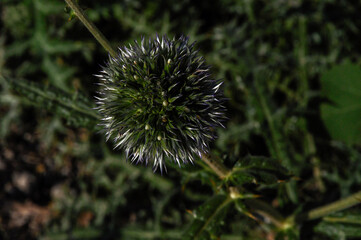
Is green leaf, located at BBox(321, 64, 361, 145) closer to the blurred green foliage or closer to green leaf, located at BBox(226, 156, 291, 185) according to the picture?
the blurred green foliage

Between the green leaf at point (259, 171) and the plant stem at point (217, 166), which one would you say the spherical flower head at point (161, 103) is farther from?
the green leaf at point (259, 171)

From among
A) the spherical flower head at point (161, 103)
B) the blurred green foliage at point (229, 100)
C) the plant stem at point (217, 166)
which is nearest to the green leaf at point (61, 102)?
the spherical flower head at point (161, 103)

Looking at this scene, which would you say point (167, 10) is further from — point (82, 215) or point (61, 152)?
point (82, 215)

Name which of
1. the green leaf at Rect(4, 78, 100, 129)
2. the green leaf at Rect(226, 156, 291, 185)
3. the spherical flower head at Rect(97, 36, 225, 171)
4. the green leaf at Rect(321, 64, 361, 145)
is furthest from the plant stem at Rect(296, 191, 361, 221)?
the green leaf at Rect(4, 78, 100, 129)

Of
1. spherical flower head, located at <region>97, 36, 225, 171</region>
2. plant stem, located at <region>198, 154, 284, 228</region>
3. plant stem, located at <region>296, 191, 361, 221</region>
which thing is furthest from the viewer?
plant stem, located at <region>296, 191, 361, 221</region>

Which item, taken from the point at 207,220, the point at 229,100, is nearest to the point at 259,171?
the point at 207,220

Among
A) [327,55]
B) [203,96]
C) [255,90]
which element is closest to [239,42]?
[255,90]

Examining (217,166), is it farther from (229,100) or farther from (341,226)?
(229,100)
